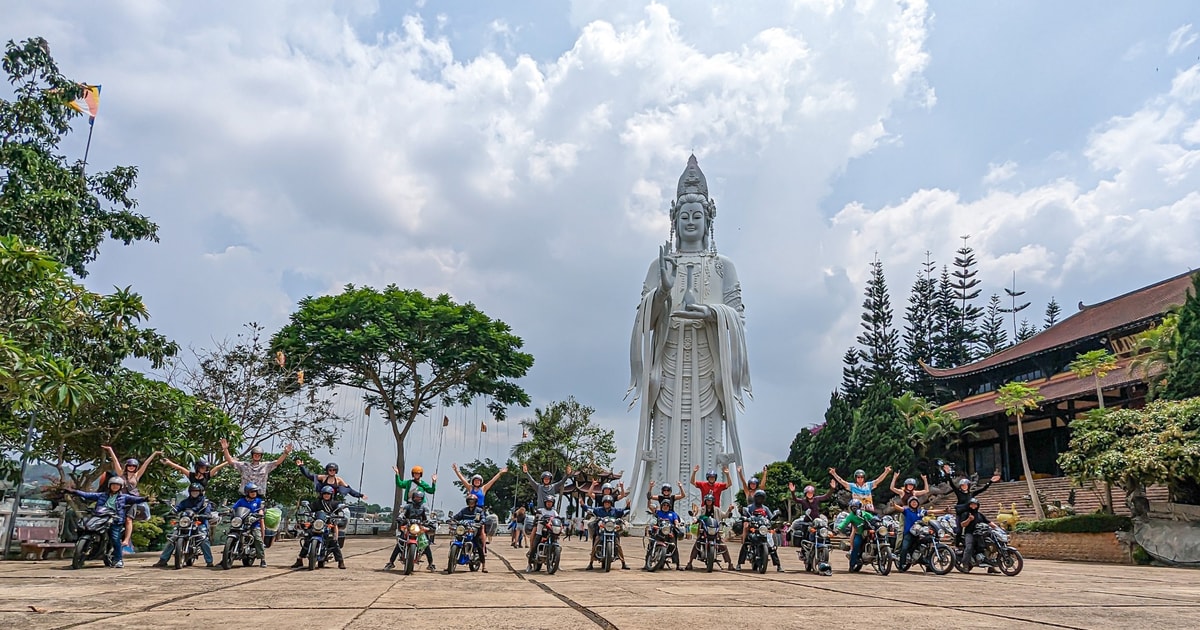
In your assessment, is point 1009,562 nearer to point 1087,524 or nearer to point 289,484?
point 1087,524

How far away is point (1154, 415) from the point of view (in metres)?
16.8

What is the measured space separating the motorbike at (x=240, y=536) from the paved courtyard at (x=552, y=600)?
34 cm

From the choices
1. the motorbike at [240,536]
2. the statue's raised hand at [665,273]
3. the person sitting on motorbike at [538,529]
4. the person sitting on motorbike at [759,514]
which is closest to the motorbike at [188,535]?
the motorbike at [240,536]

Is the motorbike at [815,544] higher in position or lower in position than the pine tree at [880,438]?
lower

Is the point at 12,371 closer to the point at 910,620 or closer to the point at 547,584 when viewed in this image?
the point at 547,584

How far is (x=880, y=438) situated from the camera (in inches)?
1185

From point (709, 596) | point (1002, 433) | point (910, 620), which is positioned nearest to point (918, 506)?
point (709, 596)

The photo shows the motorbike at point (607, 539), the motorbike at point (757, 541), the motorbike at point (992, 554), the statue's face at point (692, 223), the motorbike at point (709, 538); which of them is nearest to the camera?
the motorbike at point (607, 539)

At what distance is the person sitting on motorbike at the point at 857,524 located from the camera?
36.6 ft

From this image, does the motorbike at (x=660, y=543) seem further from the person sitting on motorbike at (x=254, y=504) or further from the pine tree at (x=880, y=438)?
the pine tree at (x=880, y=438)

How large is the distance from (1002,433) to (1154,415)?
15.3 meters

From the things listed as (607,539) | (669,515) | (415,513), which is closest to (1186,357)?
(669,515)

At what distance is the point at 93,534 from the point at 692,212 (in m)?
20.7

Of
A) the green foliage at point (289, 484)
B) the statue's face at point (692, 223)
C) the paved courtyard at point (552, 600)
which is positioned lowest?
the paved courtyard at point (552, 600)
